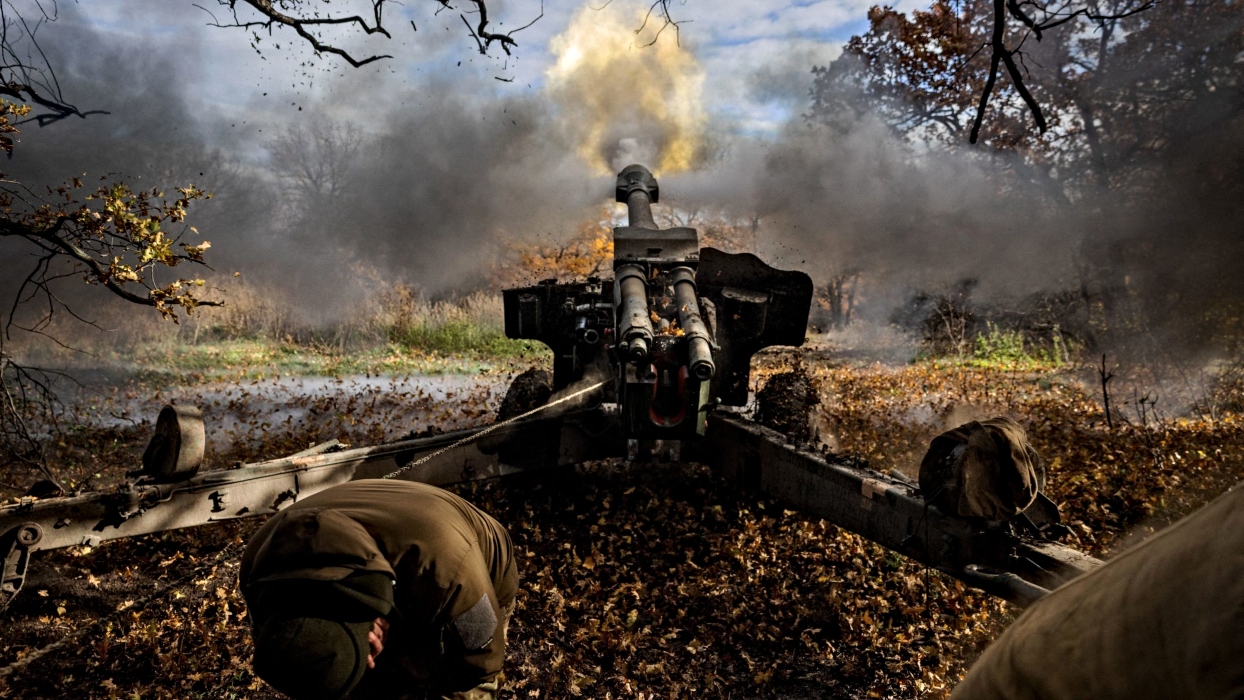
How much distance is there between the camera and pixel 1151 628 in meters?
0.73

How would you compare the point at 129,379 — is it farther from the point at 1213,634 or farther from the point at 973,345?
the point at 973,345

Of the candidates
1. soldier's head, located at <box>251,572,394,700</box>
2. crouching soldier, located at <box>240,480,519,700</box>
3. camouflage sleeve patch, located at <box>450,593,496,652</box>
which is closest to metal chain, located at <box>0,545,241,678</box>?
crouching soldier, located at <box>240,480,519,700</box>

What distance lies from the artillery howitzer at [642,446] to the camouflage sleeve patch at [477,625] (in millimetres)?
1819

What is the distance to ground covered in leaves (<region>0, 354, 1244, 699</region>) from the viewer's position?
4.28m

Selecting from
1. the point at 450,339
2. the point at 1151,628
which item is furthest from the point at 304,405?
the point at 1151,628

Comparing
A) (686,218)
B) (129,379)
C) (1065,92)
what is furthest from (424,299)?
(1065,92)

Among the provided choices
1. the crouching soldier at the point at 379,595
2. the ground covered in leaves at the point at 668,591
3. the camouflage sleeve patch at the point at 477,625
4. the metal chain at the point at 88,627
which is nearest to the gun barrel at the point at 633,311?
the ground covered in leaves at the point at 668,591

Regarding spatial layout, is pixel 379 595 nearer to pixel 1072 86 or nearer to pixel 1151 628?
pixel 1151 628

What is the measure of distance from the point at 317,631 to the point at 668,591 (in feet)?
11.8

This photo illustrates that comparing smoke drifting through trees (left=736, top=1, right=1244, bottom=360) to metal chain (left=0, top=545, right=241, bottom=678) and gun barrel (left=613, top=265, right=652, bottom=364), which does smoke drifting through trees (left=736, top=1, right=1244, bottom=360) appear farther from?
metal chain (left=0, top=545, right=241, bottom=678)

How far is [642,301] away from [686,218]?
52.0ft

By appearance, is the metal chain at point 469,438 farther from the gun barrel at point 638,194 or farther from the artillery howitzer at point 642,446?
the gun barrel at point 638,194

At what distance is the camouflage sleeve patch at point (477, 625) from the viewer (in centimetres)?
252

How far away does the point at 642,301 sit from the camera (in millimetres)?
5973
